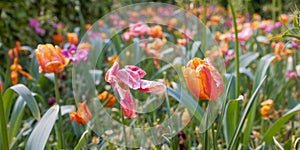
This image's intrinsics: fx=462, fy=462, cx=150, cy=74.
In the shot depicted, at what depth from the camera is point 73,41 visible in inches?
97.9

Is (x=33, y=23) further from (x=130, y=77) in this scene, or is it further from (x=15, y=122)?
(x=130, y=77)

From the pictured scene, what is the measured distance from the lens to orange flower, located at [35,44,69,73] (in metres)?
1.31

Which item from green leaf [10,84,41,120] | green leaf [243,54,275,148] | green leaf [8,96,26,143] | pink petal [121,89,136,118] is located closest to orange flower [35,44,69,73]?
green leaf [10,84,41,120]

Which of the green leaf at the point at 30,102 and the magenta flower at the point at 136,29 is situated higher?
the magenta flower at the point at 136,29

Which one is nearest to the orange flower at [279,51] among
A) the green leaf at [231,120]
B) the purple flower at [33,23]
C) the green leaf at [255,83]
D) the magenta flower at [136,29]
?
the green leaf at [255,83]

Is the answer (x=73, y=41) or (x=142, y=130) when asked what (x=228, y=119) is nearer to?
(x=142, y=130)

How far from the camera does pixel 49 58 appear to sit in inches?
52.6

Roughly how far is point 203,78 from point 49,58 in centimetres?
53

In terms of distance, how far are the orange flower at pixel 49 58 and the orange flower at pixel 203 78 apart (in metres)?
0.47

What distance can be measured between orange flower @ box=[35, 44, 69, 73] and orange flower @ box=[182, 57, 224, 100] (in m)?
0.47

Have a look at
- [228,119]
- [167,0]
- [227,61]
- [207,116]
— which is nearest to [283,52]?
[227,61]

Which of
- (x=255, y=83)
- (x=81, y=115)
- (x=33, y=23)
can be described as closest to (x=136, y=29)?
(x=255, y=83)

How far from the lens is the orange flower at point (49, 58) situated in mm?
1312

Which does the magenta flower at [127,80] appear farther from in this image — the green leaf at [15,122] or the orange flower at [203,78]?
the green leaf at [15,122]
